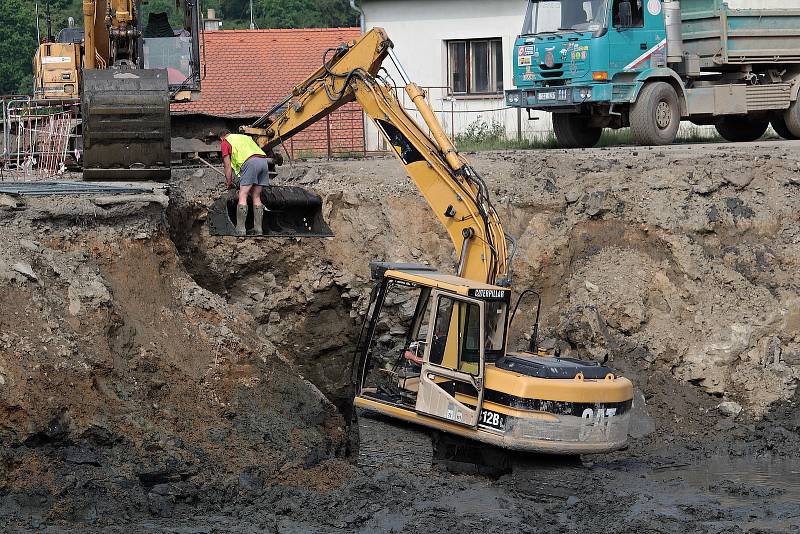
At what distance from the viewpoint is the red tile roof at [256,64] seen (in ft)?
103

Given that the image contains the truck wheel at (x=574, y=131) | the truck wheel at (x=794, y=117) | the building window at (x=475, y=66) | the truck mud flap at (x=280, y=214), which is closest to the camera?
the truck mud flap at (x=280, y=214)

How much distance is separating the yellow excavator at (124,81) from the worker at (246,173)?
1.65m

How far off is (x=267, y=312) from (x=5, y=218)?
13.3 feet

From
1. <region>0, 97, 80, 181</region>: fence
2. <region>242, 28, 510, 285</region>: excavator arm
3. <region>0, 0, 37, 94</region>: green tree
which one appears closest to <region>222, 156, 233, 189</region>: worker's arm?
<region>242, 28, 510, 285</region>: excavator arm

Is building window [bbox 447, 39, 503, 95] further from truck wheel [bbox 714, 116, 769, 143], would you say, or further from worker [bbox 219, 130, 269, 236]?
worker [bbox 219, 130, 269, 236]

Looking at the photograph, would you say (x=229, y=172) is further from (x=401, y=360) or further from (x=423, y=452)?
(x=423, y=452)

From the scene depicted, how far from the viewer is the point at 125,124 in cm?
1402

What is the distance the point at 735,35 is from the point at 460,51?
811 cm

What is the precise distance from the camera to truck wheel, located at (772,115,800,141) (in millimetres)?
21406

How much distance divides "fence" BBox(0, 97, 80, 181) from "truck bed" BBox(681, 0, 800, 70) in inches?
403

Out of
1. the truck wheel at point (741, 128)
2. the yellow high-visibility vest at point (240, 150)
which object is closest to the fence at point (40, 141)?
the yellow high-visibility vest at point (240, 150)

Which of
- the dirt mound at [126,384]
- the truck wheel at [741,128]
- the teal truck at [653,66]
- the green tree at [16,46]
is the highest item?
the green tree at [16,46]

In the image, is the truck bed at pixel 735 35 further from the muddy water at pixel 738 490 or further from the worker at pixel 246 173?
the worker at pixel 246 173

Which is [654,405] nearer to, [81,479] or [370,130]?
[81,479]
